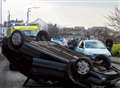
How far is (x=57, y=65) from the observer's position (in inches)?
478

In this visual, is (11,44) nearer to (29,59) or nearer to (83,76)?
(29,59)

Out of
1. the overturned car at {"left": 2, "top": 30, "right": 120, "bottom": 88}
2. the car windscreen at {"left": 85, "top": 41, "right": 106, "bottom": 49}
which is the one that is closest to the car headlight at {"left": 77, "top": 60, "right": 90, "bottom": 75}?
the overturned car at {"left": 2, "top": 30, "right": 120, "bottom": 88}

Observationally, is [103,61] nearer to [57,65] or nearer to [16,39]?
[57,65]

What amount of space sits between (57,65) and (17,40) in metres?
1.84

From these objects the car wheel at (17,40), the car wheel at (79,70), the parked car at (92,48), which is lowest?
the parked car at (92,48)

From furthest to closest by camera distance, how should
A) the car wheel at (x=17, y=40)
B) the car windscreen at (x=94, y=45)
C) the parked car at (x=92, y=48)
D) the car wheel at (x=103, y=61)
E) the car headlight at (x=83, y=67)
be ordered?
the car windscreen at (x=94, y=45)
the parked car at (x=92, y=48)
the car wheel at (x=17, y=40)
the car wheel at (x=103, y=61)
the car headlight at (x=83, y=67)

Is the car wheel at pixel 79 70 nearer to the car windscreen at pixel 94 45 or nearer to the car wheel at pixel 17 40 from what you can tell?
the car wheel at pixel 17 40

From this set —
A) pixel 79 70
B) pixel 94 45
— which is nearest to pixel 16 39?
pixel 79 70

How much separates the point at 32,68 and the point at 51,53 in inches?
29.4

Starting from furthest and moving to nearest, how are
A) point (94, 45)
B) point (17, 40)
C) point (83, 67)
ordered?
point (94, 45)
point (17, 40)
point (83, 67)

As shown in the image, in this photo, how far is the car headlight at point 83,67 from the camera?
37.9 feet

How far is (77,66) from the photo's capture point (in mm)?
11602

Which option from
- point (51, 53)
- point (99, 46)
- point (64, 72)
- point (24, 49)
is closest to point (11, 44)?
point (24, 49)

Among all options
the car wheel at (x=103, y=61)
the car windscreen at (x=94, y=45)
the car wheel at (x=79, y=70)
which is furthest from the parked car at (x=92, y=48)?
the car wheel at (x=79, y=70)
